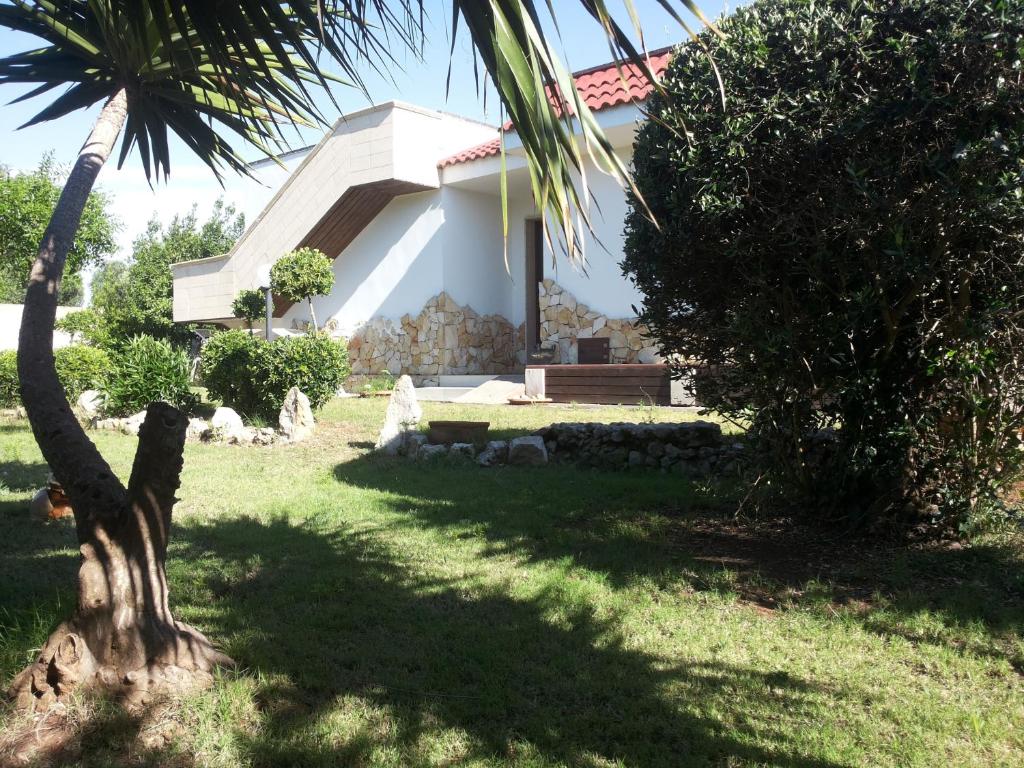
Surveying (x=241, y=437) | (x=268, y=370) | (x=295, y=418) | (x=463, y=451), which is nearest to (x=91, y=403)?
(x=268, y=370)

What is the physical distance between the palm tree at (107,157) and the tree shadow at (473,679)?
1.66 feet

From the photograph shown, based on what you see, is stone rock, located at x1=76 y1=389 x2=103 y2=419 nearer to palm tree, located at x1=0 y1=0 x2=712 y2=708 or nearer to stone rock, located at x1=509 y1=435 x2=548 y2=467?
stone rock, located at x1=509 y1=435 x2=548 y2=467

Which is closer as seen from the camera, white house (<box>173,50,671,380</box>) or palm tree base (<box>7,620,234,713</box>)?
palm tree base (<box>7,620,234,713</box>)

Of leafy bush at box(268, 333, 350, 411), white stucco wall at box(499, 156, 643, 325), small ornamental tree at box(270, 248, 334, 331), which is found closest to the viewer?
leafy bush at box(268, 333, 350, 411)

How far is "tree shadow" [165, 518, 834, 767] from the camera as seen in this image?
2.81 m

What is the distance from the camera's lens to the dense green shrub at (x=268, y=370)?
11.1 m

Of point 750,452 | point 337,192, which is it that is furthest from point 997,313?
point 337,192

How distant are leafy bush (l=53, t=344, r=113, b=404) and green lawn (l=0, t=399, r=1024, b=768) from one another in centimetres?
615

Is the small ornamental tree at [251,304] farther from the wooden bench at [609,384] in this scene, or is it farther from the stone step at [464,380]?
the wooden bench at [609,384]

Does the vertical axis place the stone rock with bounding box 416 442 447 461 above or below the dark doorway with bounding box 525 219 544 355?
below

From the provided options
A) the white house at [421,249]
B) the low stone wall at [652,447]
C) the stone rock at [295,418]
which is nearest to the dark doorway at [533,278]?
the white house at [421,249]

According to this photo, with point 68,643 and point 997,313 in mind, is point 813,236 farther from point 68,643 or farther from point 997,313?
point 68,643

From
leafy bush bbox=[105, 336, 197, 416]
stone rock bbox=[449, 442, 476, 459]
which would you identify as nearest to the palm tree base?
stone rock bbox=[449, 442, 476, 459]

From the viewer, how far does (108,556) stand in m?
2.98
